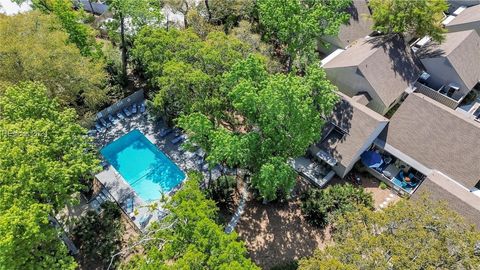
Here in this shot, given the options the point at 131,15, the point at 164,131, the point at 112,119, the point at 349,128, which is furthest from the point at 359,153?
the point at 131,15

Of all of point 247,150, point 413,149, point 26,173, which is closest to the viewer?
point 26,173

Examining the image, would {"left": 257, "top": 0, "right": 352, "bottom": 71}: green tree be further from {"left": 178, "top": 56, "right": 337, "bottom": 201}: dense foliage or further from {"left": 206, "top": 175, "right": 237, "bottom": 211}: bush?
{"left": 206, "top": 175, "right": 237, "bottom": 211}: bush

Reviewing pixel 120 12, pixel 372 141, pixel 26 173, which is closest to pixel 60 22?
pixel 120 12

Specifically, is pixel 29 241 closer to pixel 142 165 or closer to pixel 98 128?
pixel 142 165

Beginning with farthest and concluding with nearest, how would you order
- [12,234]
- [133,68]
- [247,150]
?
[133,68] < [247,150] < [12,234]

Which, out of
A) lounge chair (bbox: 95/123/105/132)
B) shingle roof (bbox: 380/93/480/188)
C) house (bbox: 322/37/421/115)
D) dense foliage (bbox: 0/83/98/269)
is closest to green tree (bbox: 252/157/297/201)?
dense foliage (bbox: 0/83/98/269)

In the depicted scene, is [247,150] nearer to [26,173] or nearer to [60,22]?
[26,173]

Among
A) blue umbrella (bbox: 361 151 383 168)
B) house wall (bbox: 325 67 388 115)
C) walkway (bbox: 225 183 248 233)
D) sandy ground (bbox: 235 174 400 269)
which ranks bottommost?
sandy ground (bbox: 235 174 400 269)
